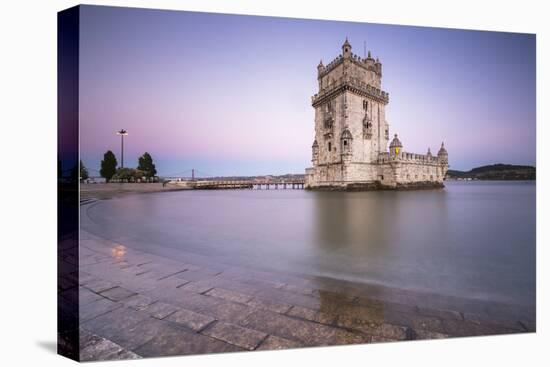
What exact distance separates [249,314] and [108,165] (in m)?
1.95

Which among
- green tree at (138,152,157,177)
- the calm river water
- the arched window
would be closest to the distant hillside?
the calm river water

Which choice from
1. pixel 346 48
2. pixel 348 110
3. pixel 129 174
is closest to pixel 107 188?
pixel 129 174

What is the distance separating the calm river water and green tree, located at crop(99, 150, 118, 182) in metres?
0.92

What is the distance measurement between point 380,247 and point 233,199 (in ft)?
23.4

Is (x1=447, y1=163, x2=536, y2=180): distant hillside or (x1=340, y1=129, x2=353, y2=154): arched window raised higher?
(x1=340, y1=129, x2=353, y2=154): arched window

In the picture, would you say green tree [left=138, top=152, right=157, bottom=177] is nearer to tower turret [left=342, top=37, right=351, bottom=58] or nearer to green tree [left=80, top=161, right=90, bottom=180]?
green tree [left=80, top=161, right=90, bottom=180]

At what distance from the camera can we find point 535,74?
3.09 meters

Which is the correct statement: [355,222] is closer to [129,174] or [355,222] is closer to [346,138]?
[346,138]

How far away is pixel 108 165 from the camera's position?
278cm

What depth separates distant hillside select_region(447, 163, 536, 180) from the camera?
10.5 ft

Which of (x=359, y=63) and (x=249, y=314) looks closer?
(x=249, y=314)

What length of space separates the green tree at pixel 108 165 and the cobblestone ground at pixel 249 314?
0.99 metres

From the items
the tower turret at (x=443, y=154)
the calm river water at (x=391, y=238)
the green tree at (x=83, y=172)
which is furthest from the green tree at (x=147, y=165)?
the tower turret at (x=443, y=154)

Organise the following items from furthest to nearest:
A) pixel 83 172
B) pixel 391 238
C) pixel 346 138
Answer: pixel 346 138 < pixel 391 238 < pixel 83 172
